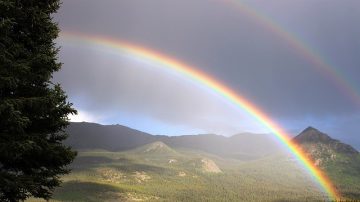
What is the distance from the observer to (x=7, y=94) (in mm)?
24297

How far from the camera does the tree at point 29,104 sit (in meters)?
22.9

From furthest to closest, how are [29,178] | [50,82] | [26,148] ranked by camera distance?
[50,82] < [29,178] < [26,148]

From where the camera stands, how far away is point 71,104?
26438 mm

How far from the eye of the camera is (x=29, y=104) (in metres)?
23.8

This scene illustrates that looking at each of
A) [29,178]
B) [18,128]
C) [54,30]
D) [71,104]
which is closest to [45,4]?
[54,30]

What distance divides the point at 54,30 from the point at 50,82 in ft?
11.2

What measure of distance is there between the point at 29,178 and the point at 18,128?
3759 mm

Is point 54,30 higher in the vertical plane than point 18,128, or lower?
higher

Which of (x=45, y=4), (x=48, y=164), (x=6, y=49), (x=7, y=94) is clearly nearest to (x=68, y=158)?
(x=48, y=164)

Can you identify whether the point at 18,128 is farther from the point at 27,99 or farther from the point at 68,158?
the point at 68,158

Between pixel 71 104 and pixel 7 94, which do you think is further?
pixel 71 104

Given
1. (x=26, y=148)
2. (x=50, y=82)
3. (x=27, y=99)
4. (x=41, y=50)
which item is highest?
(x=41, y=50)

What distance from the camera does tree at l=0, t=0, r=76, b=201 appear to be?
22.9 m

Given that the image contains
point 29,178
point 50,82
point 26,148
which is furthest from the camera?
point 50,82
